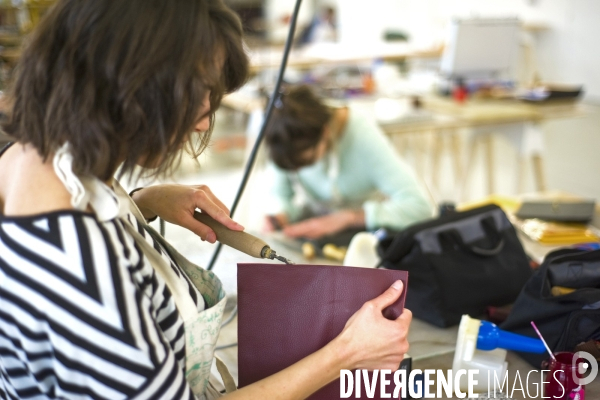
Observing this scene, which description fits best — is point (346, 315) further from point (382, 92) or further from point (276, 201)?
point (382, 92)

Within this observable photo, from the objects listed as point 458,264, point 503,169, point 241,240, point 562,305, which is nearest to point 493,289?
point 458,264

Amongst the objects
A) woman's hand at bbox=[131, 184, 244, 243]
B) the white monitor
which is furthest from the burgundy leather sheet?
the white monitor

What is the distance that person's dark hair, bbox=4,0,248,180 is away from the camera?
68 centimetres

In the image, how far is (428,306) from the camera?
1.25 meters

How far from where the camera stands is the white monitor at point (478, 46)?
3297mm

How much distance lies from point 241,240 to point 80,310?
1.19 feet

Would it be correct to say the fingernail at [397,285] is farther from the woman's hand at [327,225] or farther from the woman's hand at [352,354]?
the woman's hand at [327,225]

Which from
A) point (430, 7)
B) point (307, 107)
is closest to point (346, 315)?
point (307, 107)

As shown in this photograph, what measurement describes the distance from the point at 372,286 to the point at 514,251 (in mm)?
576

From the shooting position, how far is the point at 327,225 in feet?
6.26

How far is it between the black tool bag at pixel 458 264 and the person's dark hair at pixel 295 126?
2.49 feet

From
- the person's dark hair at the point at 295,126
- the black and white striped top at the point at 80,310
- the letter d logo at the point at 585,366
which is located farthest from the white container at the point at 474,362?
the person's dark hair at the point at 295,126

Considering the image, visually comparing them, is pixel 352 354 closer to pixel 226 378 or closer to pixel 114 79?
pixel 226 378

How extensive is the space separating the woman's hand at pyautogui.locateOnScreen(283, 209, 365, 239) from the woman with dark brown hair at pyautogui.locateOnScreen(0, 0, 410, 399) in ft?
3.50
